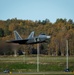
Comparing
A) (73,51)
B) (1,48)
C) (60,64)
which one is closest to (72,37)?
(73,51)

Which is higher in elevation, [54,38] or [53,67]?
[54,38]

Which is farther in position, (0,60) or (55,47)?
(55,47)

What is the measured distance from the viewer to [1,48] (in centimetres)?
3738

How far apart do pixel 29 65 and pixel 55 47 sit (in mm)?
27785

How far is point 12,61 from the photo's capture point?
7312 centimetres

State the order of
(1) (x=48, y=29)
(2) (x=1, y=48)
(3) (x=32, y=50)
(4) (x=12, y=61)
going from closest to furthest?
1. (2) (x=1, y=48)
2. (4) (x=12, y=61)
3. (3) (x=32, y=50)
4. (1) (x=48, y=29)

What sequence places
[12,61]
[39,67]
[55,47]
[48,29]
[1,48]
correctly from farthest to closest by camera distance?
[48,29]
[55,47]
[12,61]
[39,67]
[1,48]

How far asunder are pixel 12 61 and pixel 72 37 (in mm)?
30700

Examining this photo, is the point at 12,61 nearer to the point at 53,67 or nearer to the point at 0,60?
the point at 0,60

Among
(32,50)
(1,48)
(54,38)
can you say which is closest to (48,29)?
(54,38)

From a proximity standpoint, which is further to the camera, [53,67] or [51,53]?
[51,53]

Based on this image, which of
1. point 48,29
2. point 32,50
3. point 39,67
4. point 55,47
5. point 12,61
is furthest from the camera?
point 48,29

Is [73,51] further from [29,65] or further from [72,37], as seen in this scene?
[29,65]

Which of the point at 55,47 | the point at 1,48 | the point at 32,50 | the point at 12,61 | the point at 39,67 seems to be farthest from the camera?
the point at 55,47
